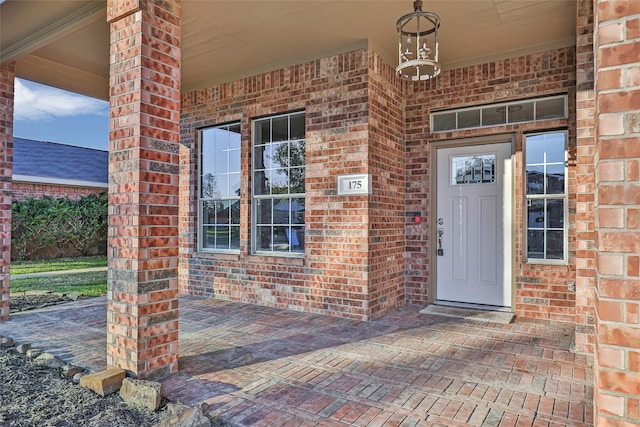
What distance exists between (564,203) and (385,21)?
2.95 metres

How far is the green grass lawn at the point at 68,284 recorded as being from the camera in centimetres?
678

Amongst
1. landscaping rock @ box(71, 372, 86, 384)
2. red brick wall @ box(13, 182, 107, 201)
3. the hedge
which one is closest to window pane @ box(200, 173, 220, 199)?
landscaping rock @ box(71, 372, 86, 384)

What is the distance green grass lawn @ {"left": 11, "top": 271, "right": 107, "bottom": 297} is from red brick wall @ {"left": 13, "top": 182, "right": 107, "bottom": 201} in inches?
210

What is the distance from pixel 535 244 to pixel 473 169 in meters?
1.21

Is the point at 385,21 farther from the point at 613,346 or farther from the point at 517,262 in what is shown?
the point at 613,346

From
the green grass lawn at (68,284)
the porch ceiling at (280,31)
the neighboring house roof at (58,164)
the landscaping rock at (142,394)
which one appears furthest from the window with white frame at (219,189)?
the neighboring house roof at (58,164)

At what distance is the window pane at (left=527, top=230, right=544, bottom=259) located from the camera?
15.8 ft

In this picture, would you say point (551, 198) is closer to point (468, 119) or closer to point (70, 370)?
point (468, 119)

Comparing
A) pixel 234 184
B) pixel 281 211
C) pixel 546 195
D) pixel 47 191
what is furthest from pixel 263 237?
pixel 47 191

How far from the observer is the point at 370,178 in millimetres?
4699

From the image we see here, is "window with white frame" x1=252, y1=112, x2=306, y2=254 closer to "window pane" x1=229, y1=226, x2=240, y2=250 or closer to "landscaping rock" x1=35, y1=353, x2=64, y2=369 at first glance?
"window pane" x1=229, y1=226, x2=240, y2=250

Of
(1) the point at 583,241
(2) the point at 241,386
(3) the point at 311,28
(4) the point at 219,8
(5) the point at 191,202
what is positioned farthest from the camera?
(5) the point at 191,202

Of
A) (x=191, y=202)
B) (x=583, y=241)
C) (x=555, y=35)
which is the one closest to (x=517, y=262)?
(x=583, y=241)

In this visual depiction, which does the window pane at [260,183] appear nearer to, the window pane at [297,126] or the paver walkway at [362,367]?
the window pane at [297,126]
